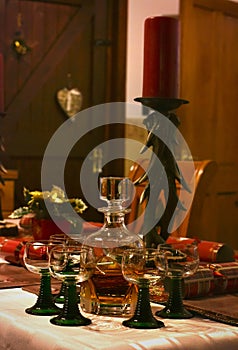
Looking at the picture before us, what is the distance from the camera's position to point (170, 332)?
115 cm

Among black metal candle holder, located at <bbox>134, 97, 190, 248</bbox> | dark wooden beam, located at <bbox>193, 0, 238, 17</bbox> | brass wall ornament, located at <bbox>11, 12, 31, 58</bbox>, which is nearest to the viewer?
black metal candle holder, located at <bbox>134, 97, 190, 248</bbox>

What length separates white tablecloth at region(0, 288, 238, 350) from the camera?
3.54 ft

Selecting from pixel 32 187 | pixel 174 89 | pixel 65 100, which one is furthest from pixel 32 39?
pixel 174 89

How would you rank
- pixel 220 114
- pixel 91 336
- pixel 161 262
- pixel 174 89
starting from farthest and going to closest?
pixel 220 114 → pixel 174 89 → pixel 161 262 → pixel 91 336

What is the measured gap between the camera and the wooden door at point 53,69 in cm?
500

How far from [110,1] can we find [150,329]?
448 centimetres

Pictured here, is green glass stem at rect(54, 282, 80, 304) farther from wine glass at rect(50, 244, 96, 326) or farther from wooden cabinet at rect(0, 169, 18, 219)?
wooden cabinet at rect(0, 169, 18, 219)

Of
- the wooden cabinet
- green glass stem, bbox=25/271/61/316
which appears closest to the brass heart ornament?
the wooden cabinet

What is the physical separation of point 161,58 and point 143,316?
0.66 meters

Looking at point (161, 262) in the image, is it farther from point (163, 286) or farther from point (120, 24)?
point (120, 24)

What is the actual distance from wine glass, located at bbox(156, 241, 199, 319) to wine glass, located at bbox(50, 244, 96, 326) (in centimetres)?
13

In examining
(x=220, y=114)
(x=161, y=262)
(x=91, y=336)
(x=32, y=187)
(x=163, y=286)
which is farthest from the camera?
(x=32, y=187)

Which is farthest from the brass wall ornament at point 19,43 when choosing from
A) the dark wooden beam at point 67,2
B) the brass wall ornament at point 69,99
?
the brass wall ornament at point 69,99

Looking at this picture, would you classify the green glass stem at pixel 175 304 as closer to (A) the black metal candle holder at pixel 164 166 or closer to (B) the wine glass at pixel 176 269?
(B) the wine glass at pixel 176 269
